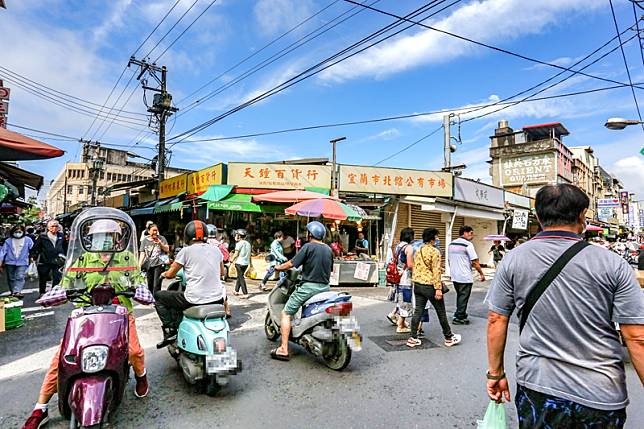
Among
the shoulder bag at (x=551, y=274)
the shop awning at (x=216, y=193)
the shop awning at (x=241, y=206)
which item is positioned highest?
the shop awning at (x=216, y=193)

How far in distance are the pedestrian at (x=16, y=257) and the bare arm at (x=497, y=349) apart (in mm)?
9460

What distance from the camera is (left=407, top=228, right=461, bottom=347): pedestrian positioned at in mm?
5406

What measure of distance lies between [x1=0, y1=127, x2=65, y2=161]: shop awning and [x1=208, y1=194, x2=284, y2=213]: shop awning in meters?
6.44

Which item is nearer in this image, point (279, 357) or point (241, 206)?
point (279, 357)

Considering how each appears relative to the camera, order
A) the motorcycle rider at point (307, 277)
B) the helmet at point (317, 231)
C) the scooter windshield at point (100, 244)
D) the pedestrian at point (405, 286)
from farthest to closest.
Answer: the pedestrian at point (405, 286), the helmet at point (317, 231), the motorcycle rider at point (307, 277), the scooter windshield at point (100, 244)

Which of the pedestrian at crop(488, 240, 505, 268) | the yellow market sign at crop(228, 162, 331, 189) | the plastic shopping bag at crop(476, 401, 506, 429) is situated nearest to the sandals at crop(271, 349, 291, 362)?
the plastic shopping bag at crop(476, 401, 506, 429)

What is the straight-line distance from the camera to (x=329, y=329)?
4367mm

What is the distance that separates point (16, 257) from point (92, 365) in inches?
287

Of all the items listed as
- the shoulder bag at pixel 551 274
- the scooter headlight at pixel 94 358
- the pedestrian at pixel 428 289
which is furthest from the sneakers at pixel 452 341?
the scooter headlight at pixel 94 358

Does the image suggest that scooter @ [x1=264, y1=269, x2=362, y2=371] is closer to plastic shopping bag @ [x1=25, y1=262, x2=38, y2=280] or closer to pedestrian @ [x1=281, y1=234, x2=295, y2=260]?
pedestrian @ [x1=281, y1=234, x2=295, y2=260]

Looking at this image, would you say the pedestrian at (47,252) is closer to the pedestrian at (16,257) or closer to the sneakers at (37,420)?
the pedestrian at (16,257)

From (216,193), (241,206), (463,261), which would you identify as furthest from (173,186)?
(463,261)

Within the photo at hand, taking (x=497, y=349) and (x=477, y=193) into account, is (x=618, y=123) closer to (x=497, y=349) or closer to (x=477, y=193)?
(x=477, y=193)

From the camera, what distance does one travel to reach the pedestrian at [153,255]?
273 inches
